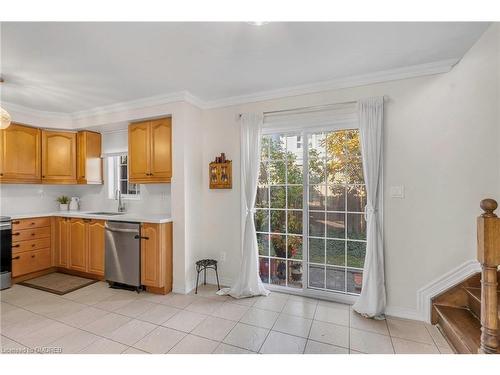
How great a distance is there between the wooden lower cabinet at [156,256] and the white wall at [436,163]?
2477mm

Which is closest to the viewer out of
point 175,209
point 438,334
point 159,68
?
point 438,334

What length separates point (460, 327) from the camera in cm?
190

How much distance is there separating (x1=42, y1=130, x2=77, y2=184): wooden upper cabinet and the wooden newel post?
4846 mm

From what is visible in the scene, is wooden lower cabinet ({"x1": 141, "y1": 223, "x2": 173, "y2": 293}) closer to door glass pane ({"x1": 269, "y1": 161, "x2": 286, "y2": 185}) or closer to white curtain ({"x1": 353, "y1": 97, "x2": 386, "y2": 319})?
door glass pane ({"x1": 269, "y1": 161, "x2": 286, "y2": 185})

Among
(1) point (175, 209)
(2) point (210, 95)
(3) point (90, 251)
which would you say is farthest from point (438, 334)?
(3) point (90, 251)

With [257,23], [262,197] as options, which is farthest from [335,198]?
[257,23]

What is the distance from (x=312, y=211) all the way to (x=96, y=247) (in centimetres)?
296

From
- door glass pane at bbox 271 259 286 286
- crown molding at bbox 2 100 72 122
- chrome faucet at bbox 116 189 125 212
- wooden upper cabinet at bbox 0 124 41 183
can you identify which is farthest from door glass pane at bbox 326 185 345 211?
wooden upper cabinet at bbox 0 124 41 183

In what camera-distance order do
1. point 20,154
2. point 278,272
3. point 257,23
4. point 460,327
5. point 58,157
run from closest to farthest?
point 257,23
point 460,327
point 278,272
point 20,154
point 58,157

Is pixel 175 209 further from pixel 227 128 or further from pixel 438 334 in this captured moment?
pixel 438 334

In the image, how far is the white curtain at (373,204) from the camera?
7.94ft

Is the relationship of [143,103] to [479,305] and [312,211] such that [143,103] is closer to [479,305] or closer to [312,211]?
[312,211]

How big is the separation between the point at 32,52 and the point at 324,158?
2.91 metres

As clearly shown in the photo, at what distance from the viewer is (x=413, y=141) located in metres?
→ 2.39
